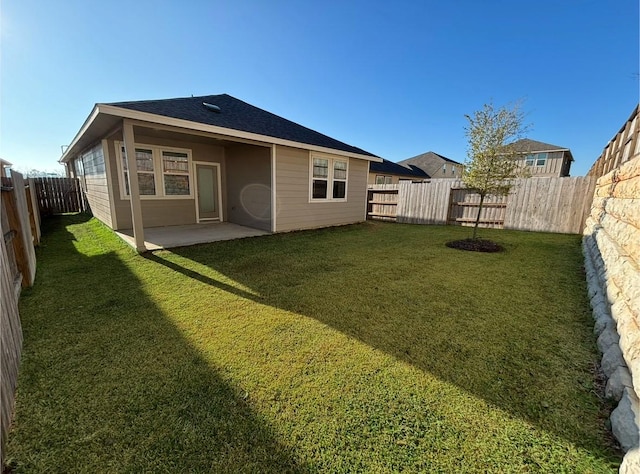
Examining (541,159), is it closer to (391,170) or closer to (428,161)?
(428,161)

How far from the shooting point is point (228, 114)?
723 centimetres

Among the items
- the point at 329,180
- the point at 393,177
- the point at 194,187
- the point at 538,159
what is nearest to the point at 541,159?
the point at 538,159

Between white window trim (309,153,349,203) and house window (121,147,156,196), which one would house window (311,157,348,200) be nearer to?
white window trim (309,153,349,203)

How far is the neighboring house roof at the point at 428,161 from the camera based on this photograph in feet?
96.5

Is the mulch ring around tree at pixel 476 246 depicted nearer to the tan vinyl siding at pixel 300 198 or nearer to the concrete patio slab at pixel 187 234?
the tan vinyl siding at pixel 300 198

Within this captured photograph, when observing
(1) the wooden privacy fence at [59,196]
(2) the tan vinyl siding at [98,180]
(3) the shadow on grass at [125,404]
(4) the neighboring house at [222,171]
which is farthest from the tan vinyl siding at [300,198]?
(1) the wooden privacy fence at [59,196]

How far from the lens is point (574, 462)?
1376 mm

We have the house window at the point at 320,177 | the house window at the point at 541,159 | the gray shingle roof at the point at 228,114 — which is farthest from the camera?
the house window at the point at 541,159

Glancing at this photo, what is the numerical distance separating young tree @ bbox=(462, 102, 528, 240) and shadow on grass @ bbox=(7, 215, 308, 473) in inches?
279

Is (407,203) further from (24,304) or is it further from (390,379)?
(24,304)

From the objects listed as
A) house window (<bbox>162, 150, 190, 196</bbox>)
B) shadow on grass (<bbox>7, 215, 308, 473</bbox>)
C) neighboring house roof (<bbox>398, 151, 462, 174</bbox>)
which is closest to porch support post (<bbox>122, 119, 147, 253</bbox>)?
shadow on grass (<bbox>7, 215, 308, 473</bbox>)

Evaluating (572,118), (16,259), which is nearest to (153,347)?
(16,259)

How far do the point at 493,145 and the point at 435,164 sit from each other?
85.2 feet

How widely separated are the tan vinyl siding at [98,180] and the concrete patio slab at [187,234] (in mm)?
1452
